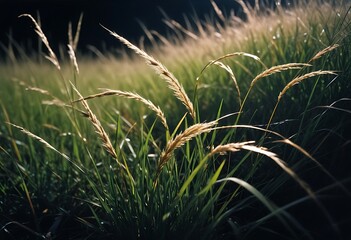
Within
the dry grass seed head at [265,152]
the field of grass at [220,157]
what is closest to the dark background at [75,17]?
the field of grass at [220,157]

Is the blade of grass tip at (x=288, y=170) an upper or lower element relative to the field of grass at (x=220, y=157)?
upper

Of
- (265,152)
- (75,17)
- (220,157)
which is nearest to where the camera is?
(265,152)

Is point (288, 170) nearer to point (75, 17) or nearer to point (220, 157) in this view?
point (220, 157)

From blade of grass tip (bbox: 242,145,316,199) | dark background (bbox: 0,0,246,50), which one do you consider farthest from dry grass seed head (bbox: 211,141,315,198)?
dark background (bbox: 0,0,246,50)

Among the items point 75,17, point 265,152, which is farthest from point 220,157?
point 75,17

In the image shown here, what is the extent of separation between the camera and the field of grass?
1.42 metres

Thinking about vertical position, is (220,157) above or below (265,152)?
below

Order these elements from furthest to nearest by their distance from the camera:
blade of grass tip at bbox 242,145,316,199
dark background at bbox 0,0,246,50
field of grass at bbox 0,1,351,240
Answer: dark background at bbox 0,0,246,50 → field of grass at bbox 0,1,351,240 → blade of grass tip at bbox 242,145,316,199

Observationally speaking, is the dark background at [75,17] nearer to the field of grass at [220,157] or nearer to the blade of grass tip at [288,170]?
the field of grass at [220,157]

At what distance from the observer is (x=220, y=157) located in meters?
2.12

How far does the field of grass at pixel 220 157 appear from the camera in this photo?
142 cm

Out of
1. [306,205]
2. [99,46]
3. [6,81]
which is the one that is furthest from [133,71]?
[99,46]

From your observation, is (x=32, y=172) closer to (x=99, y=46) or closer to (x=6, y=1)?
(x=99, y=46)

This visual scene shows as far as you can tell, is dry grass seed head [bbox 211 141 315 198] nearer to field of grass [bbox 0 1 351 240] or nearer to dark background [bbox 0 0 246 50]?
field of grass [bbox 0 1 351 240]
